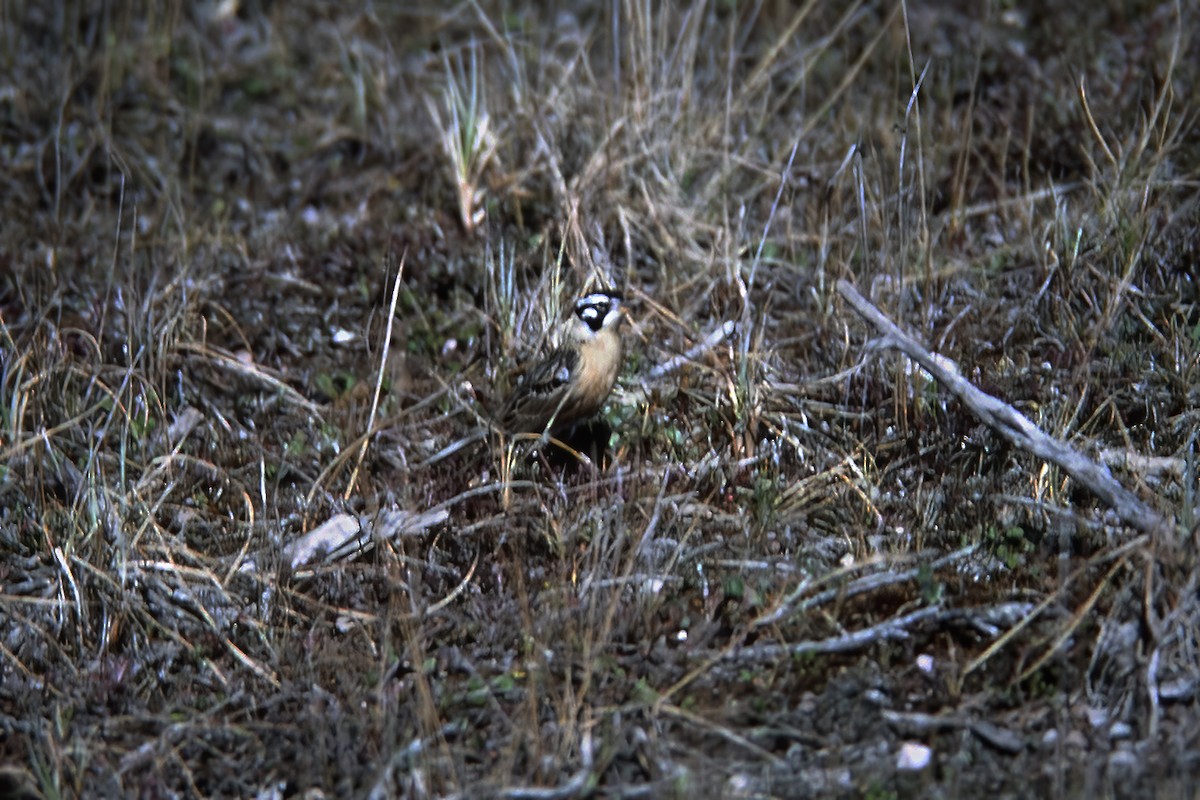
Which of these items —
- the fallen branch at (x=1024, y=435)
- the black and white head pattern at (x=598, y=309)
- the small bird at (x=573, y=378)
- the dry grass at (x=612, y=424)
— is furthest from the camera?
the black and white head pattern at (x=598, y=309)

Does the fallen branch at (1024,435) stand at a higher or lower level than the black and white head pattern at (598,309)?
higher

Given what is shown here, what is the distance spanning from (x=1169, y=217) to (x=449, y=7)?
4.71m

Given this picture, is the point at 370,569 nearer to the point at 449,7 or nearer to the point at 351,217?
the point at 351,217

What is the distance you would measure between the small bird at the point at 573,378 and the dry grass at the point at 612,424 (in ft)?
0.52

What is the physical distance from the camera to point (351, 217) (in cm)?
714

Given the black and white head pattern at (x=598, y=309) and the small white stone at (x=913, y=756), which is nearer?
the small white stone at (x=913, y=756)

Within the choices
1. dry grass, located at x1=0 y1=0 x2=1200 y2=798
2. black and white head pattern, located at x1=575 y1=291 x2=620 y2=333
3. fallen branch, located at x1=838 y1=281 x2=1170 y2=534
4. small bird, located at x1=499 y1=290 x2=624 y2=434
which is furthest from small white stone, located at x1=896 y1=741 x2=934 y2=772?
black and white head pattern, located at x1=575 y1=291 x2=620 y2=333

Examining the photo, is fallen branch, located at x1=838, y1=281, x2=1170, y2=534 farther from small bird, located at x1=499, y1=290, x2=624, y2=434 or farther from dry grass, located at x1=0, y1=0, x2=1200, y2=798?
small bird, located at x1=499, y1=290, x2=624, y2=434

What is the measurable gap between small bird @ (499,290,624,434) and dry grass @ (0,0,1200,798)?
0.16 metres

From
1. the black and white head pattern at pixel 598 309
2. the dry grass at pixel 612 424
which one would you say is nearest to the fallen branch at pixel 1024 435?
the dry grass at pixel 612 424

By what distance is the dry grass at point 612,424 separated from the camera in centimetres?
402

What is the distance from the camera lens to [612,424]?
214 inches

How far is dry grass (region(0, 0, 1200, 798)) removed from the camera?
402 centimetres

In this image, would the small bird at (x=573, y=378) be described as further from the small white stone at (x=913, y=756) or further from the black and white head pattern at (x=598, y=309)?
the small white stone at (x=913, y=756)
